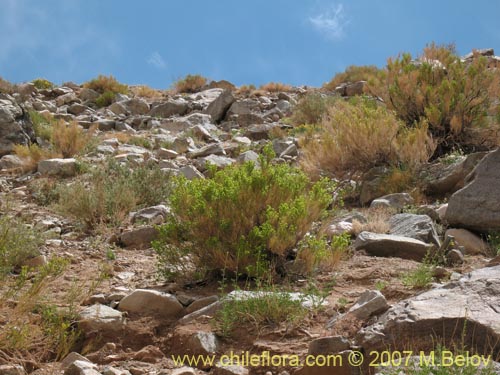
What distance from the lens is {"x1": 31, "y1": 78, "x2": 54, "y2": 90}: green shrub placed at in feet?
67.2

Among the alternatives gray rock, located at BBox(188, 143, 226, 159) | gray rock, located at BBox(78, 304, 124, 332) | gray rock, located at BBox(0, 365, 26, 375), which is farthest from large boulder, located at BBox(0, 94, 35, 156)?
gray rock, located at BBox(0, 365, 26, 375)

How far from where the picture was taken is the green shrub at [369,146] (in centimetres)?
767

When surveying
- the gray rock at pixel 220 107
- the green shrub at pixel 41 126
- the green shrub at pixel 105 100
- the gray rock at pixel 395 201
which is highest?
the green shrub at pixel 105 100

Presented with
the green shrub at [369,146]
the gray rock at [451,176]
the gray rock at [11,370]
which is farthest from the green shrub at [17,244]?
the gray rock at [451,176]

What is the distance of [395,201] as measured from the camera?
6.61m

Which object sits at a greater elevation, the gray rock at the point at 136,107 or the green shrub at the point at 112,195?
the gray rock at the point at 136,107

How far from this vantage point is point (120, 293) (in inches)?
172

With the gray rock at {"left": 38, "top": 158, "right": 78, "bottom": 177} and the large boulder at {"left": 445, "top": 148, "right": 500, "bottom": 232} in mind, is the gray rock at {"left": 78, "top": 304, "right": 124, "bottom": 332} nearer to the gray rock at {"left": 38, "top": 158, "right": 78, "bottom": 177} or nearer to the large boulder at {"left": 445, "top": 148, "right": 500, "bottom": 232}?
the large boulder at {"left": 445, "top": 148, "right": 500, "bottom": 232}

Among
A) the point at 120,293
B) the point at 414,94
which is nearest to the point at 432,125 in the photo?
the point at 414,94

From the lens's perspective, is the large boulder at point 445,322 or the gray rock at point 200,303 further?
the gray rock at point 200,303

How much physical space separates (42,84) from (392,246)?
18.3m

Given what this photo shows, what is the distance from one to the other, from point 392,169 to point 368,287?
3664 mm

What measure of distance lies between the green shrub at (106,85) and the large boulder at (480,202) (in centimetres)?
1571

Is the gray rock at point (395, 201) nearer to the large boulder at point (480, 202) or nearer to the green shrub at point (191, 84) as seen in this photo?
the large boulder at point (480, 202)
